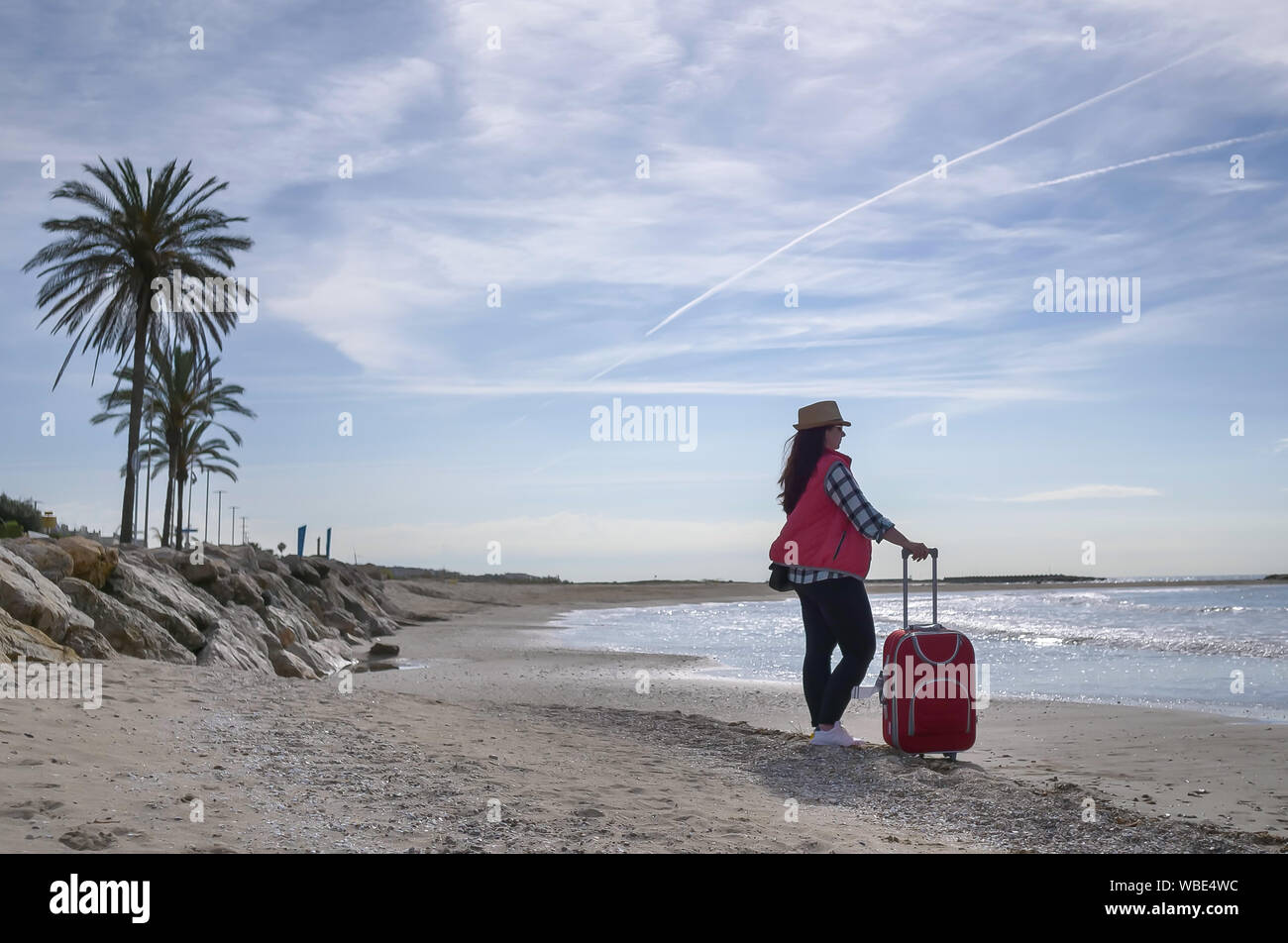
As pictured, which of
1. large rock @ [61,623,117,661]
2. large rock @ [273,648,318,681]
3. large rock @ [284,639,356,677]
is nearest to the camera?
large rock @ [61,623,117,661]

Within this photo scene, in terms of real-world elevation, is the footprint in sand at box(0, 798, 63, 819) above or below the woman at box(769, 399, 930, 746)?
below

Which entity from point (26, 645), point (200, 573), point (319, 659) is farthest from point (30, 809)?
point (200, 573)

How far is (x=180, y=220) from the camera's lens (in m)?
23.3

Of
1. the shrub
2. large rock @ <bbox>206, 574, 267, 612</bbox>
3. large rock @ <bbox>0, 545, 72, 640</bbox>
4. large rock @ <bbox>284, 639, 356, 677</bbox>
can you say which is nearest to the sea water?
large rock @ <bbox>284, 639, 356, 677</bbox>

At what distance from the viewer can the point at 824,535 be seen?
21.0ft

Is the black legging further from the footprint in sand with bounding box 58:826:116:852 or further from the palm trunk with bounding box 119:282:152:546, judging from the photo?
the palm trunk with bounding box 119:282:152:546

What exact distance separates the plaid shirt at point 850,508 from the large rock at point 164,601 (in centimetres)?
697

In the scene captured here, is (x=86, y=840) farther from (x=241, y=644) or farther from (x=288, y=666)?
(x=288, y=666)

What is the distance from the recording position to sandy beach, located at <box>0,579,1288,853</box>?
3.89 meters

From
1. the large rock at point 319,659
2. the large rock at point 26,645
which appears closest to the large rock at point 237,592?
the large rock at point 319,659

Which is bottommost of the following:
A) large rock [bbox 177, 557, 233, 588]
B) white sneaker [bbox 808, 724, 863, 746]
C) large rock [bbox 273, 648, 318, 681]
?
large rock [bbox 273, 648, 318, 681]

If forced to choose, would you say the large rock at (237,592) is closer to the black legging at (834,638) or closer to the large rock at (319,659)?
the large rock at (319,659)
